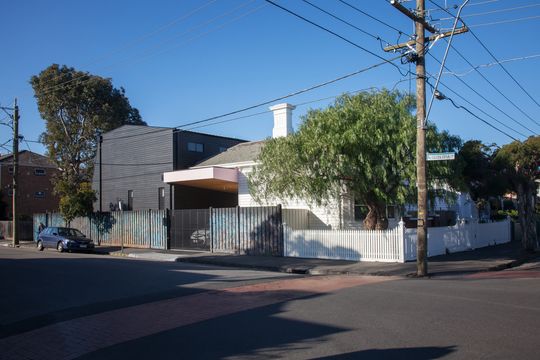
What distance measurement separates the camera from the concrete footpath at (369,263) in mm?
17031

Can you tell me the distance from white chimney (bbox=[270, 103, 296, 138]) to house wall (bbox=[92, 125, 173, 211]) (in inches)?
286

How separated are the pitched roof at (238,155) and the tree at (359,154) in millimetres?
7711

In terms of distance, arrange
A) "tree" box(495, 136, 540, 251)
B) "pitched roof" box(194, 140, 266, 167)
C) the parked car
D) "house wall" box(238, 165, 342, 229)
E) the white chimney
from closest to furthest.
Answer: "tree" box(495, 136, 540, 251), "house wall" box(238, 165, 342, 229), the parked car, the white chimney, "pitched roof" box(194, 140, 266, 167)

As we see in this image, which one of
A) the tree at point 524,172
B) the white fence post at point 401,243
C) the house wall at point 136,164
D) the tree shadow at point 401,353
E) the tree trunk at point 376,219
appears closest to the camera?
the tree shadow at point 401,353

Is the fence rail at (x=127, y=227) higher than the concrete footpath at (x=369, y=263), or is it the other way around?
the fence rail at (x=127, y=227)

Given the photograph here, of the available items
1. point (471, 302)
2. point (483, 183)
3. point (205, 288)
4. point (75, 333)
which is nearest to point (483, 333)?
point (471, 302)

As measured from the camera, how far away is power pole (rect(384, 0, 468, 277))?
15828 mm

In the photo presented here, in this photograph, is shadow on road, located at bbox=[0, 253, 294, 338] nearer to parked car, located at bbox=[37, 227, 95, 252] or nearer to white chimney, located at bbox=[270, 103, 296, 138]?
parked car, located at bbox=[37, 227, 95, 252]

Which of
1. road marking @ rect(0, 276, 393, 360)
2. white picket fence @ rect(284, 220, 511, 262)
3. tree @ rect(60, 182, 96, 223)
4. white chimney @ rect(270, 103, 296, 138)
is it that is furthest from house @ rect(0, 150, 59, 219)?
road marking @ rect(0, 276, 393, 360)

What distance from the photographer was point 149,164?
33.2 metres

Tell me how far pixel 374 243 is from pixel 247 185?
9068mm

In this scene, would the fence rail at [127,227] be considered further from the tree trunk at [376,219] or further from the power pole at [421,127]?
the power pole at [421,127]

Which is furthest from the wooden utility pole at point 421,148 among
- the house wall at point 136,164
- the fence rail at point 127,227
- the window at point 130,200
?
the window at point 130,200

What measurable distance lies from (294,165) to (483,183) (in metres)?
9.47
